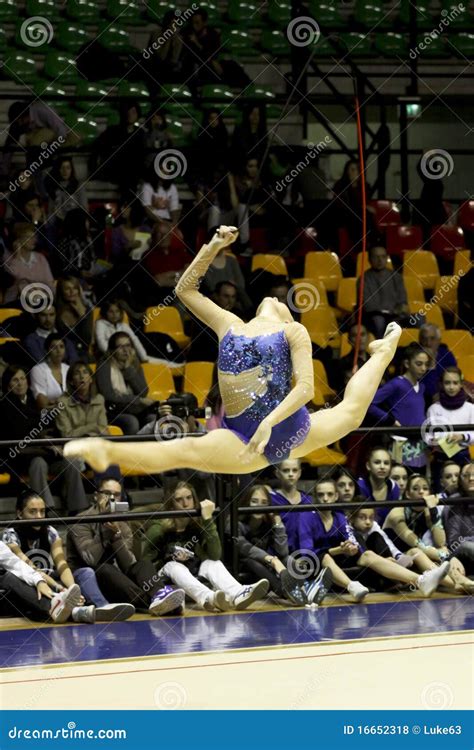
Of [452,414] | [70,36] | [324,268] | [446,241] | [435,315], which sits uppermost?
[70,36]

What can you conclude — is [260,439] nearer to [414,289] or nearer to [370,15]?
[414,289]

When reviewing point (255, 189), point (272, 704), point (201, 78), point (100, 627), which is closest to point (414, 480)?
point (100, 627)

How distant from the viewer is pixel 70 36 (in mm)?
12523

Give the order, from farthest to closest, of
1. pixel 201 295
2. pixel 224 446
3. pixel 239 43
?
pixel 239 43, pixel 201 295, pixel 224 446

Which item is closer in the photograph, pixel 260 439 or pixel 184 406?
pixel 260 439

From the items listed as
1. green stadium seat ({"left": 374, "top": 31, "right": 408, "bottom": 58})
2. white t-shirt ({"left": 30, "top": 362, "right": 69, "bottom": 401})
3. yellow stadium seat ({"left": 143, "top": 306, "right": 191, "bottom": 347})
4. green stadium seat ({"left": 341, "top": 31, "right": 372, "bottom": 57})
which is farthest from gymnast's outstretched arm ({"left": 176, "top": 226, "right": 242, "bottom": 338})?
green stadium seat ({"left": 374, "top": 31, "right": 408, "bottom": 58})

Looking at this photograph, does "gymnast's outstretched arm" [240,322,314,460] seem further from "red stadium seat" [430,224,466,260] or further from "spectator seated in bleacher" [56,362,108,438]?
"red stadium seat" [430,224,466,260]

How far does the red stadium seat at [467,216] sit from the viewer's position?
1266cm

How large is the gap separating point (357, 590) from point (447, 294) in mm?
3844

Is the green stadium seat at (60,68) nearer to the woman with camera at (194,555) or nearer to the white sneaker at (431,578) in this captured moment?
the woman with camera at (194,555)

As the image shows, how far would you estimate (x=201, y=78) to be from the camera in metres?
12.4

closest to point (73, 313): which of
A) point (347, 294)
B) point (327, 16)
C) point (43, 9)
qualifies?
point (347, 294)

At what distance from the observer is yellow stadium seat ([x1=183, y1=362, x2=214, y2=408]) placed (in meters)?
10.1

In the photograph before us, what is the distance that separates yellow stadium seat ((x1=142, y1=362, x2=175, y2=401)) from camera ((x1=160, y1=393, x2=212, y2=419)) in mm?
866
